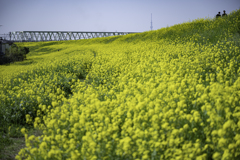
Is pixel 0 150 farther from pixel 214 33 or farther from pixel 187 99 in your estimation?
pixel 214 33

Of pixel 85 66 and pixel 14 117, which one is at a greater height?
pixel 85 66

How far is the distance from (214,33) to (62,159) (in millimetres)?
13040

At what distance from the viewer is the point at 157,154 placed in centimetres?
288

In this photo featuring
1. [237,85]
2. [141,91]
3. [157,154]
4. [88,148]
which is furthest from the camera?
[141,91]

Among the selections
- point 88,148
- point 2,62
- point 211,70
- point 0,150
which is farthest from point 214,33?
point 2,62

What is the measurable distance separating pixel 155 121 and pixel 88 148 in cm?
128

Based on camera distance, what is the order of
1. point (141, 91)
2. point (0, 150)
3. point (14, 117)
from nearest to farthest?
point (0, 150) < point (141, 91) < point (14, 117)

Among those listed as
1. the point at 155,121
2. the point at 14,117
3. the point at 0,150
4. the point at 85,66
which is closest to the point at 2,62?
the point at 85,66

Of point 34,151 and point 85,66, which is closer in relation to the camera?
point 34,151

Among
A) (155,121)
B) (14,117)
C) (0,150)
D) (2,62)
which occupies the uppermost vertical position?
(2,62)

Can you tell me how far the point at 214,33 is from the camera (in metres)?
12.8

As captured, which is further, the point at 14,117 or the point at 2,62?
the point at 2,62

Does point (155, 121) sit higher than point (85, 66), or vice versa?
point (85, 66)

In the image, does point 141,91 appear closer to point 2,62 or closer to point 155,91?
point 155,91
